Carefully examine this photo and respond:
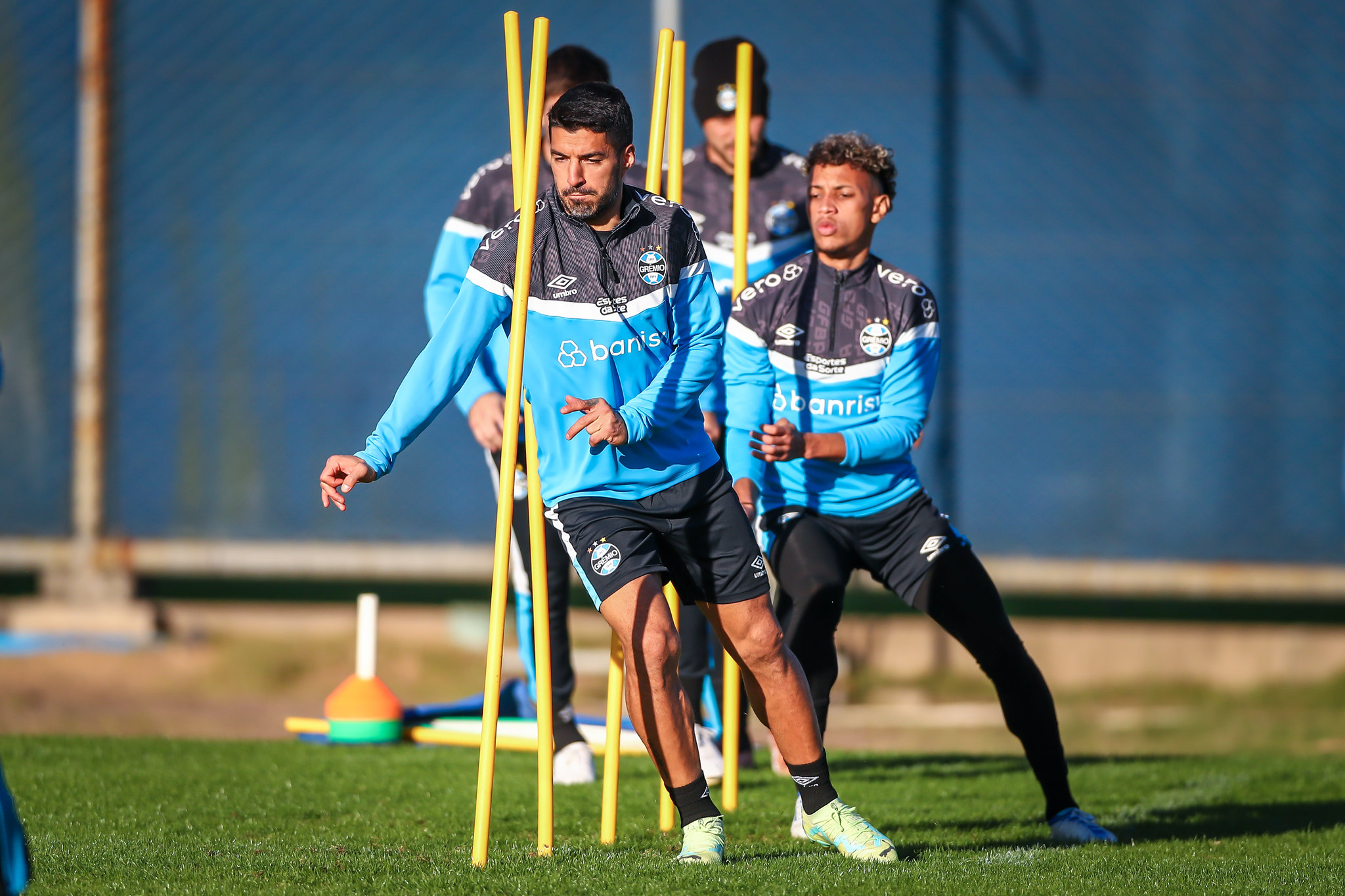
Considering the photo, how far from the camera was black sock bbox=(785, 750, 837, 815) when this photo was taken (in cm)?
372

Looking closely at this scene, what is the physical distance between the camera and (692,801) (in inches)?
143

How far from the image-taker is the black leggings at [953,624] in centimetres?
425

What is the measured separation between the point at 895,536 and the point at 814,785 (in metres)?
0.97

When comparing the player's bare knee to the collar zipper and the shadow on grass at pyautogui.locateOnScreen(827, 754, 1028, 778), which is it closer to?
the collar zipper

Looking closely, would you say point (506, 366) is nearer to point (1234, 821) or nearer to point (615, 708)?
point (615, 708)

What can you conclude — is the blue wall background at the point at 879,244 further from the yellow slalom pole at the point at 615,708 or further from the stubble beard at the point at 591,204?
the stubble beard at the point at 591,204

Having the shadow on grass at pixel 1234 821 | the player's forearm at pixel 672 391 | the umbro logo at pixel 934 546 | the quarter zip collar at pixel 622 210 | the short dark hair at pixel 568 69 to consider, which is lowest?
the shadow on grass at pixel 1234 821

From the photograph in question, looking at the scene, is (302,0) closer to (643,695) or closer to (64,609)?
(64,609)

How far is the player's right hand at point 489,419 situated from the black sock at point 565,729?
112cm

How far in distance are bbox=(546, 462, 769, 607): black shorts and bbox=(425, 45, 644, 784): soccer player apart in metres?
1.51

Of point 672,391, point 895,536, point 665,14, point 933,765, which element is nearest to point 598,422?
point 672,391

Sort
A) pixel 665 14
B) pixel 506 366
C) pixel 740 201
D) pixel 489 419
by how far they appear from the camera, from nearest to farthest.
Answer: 1. pixel 740 201
2. pixel 489 419
3. pixel 506 366
4. pixel 665 14

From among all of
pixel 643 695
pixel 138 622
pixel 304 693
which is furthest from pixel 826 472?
pixel 138 622

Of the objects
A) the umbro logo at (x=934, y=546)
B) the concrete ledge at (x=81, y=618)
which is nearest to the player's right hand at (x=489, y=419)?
the umbro logo at (x=934, y=546)
